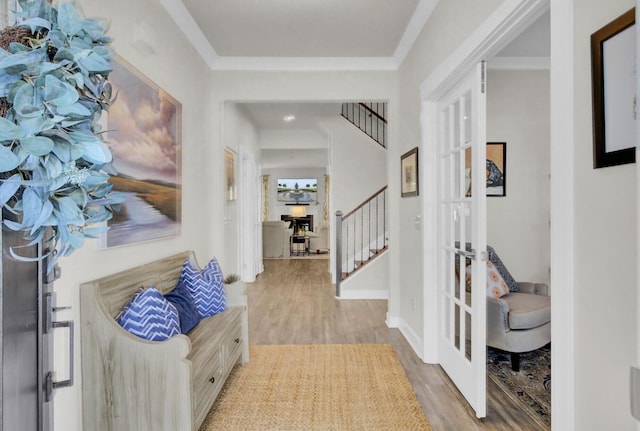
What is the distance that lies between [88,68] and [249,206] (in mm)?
5735

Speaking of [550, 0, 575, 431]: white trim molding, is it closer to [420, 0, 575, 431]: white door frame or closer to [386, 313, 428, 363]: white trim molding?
[420, 0, 575, 431]: white door frame

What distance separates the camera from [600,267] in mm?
1185

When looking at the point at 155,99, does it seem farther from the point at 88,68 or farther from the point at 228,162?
the point at 228,162

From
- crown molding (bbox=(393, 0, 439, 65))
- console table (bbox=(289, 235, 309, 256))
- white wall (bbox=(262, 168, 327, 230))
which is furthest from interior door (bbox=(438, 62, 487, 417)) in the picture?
white wall (bbox=(262, 168, 327, 230))

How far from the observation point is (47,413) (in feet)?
2.60

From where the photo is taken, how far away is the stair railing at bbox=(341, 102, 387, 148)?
6.47 m

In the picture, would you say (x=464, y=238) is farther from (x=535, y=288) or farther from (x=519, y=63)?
(x=519, y=63)

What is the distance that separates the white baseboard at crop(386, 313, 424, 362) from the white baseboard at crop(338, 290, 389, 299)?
121cm

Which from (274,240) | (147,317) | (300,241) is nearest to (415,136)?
(147,317)

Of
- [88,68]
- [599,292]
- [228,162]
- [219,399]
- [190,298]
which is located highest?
[228,162]

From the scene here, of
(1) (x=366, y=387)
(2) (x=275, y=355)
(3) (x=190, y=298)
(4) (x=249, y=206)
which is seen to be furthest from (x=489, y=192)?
(4) (x=249, y=206)

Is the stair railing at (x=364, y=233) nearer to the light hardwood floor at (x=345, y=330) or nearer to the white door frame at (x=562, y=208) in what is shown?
the light hardwood floor at (x=345, y=330)

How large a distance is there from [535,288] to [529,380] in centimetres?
96

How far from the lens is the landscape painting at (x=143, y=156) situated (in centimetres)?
203
